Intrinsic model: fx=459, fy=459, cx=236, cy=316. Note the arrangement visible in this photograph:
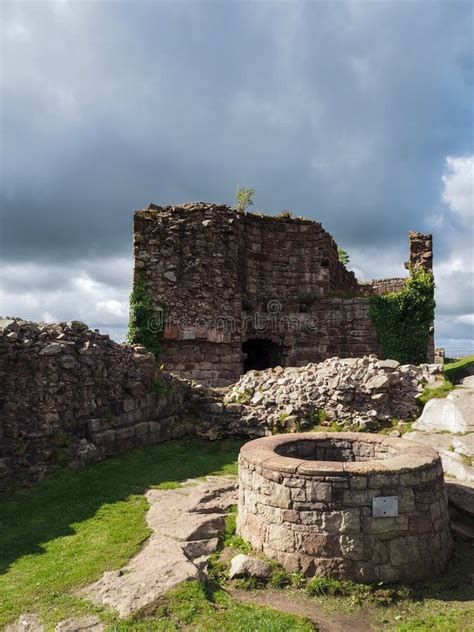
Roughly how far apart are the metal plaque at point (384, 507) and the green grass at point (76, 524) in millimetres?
2872

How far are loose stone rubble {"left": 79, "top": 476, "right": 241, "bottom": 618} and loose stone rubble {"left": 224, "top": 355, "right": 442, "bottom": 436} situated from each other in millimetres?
3313

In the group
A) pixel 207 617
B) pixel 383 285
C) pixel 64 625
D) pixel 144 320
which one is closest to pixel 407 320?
pixel 144 320

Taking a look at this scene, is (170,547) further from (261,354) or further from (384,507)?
(261,354)

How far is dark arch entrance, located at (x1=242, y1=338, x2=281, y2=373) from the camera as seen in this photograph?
17509mm

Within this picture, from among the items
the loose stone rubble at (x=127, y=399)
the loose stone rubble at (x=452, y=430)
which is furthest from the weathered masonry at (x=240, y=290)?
the loose stone rubble at (x=452, y=430)

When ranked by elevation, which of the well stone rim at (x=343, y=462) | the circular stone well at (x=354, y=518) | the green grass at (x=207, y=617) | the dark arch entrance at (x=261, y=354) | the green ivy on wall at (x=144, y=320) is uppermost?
the green ivy on wall at (x=144, y=320)

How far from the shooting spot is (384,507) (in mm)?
5070

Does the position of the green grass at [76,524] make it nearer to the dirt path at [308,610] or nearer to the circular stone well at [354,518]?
the dirt path at [308,610]

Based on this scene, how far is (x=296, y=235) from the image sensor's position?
1736 cm

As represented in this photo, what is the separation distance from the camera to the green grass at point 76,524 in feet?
15.9

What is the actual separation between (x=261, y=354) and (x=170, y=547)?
44.5 feet

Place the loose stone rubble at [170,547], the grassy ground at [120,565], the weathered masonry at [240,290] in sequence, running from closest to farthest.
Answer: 1. the grassy ground at [120,565]
2. the loose stone rubble at [170,547]
3. the weathered masonry at [240,290]

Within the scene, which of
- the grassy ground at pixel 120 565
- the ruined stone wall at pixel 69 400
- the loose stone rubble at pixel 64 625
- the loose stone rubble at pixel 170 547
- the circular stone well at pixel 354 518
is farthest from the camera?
the ruined stone wall at pixel 69 400

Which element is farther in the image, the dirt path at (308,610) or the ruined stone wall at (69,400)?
the ruined stone wall at (69,400)
